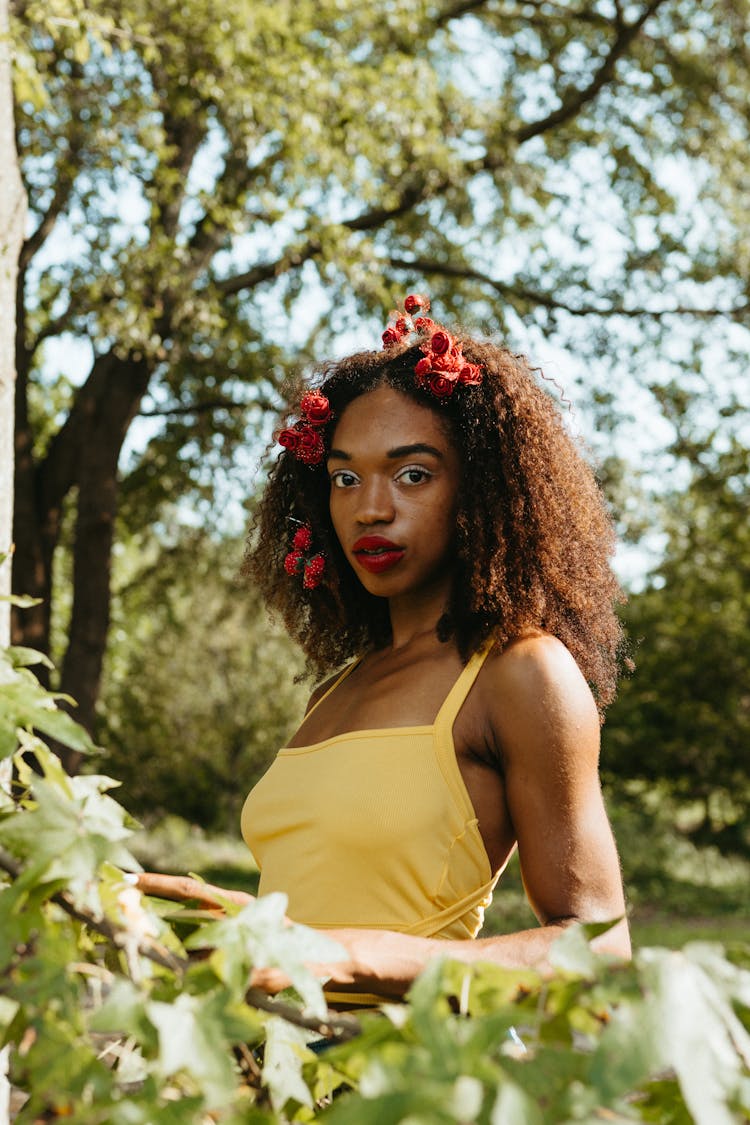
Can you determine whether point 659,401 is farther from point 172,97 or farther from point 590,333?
point 172,97

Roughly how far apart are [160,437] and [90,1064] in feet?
31.4

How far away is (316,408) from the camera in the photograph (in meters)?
2.60

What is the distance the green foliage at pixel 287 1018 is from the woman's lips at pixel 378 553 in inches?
44.0

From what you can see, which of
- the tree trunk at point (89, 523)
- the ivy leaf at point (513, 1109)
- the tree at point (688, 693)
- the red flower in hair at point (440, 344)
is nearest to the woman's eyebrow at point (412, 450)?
the red flower in hair at point (440, 344)

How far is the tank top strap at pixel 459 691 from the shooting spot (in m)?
1.95

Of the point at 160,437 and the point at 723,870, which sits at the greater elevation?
the point at 160,437

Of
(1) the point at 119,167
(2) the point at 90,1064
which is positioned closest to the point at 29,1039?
(2) the point at 90,1064

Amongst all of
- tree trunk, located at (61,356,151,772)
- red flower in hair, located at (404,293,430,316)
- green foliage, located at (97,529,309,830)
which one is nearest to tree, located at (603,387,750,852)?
green foliage, located at (97,529,309,830)

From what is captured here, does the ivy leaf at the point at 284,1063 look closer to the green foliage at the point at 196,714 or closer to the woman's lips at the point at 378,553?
the woman's lips at the point at 378,553

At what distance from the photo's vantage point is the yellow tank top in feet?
6.22

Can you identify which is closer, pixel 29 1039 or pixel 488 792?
pixel 29 1039

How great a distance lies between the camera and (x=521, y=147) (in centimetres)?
992

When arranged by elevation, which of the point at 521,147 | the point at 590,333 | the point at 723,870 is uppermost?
the point at 521,147

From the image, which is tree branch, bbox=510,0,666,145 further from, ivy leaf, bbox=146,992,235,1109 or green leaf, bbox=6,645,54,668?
ivy leaf, bbox=146,992,235,1109
